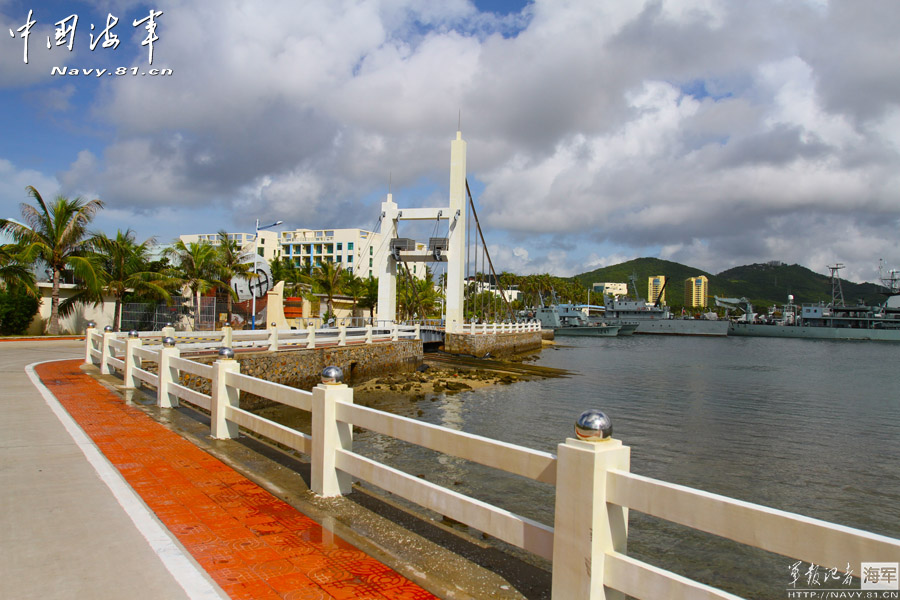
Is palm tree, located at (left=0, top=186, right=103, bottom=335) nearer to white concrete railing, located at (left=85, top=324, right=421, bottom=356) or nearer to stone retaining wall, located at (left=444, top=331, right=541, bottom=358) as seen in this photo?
white concrete railing, located at (left=85, top=324, right=421, bottom=356)

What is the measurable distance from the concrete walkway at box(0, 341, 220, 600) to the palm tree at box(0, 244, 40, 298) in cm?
2418

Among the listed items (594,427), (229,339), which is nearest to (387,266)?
(229,339)

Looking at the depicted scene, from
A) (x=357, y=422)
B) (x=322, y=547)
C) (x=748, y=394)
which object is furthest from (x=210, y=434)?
(x=748, y=394)

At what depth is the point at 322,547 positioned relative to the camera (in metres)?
4.07

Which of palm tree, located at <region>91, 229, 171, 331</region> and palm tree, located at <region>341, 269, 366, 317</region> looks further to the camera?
palm tree, located at <region>341, 269, 366, 317</region>

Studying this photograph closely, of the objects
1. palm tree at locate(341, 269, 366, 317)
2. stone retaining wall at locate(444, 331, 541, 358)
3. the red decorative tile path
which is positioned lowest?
stone retaining wall at locate(444, 331, 541, 358)

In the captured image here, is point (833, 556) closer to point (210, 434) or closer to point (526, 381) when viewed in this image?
point (210, 434)

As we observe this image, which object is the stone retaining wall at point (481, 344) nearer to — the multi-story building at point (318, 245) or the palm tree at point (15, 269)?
the palm tree at point (15, 269)

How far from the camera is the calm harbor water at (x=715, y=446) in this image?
23.7 feet

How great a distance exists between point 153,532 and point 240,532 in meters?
0.58

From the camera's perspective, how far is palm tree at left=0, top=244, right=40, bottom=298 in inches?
1047

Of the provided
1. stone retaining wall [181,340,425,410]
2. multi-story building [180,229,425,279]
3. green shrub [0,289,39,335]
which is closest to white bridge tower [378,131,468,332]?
stone retaining wall [181,340,425,410]

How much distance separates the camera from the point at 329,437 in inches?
203

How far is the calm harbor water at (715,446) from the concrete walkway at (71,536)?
144 inches
